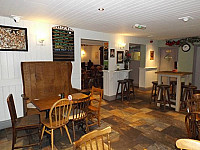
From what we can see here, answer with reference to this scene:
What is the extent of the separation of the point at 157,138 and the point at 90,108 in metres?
1.55

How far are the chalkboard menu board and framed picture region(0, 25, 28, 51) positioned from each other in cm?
73

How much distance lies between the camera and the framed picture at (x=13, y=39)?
311 cm

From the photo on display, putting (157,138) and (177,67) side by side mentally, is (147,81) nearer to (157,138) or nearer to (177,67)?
(177,67)

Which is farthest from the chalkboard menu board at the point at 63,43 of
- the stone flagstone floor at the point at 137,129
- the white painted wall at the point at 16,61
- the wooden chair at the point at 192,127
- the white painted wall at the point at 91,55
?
the white painted wall at the point at 91,55

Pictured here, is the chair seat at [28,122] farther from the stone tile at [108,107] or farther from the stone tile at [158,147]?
the stone tile at [108,107]

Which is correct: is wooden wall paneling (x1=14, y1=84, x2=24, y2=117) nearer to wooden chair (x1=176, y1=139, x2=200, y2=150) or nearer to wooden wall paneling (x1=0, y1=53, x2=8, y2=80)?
wooden wall paneling (x1=0, y1=53, x2=8, y2=80)

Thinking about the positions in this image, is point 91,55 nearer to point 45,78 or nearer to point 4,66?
point 45,78

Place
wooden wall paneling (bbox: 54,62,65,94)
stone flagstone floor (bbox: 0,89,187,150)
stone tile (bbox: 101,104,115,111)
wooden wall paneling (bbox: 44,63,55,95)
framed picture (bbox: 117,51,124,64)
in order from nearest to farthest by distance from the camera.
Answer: stone flagstone floor (bbox: 0,89,187,150) < wooden wall paneling (bbox: 44,63,55,95) < wooden wall paneling (bbox: 54,62,65,94) < stone tile (bbox: 101,104,115,111) < framed picture (bbox: 117,51,124,64)

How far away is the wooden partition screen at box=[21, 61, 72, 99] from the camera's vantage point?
333cm

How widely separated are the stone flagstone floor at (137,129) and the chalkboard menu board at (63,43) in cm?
195

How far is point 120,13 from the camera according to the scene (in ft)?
9.21

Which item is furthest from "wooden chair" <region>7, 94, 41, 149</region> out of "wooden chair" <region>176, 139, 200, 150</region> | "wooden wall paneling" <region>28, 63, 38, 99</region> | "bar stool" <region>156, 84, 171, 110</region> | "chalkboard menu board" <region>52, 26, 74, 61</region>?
"bar stool" <region>156, 84, 171, 110</region>

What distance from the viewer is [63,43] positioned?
399 cm

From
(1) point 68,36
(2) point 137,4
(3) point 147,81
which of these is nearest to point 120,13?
(2) point 137,4
